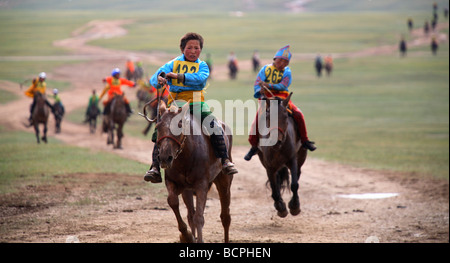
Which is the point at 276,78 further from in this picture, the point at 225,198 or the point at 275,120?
the point at 225,198

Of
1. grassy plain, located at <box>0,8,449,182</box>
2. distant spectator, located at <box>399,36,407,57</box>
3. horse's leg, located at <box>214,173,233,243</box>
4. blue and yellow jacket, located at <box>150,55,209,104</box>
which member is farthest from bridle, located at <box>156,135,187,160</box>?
distant spectator, located at <box>399,36,407,57</box>

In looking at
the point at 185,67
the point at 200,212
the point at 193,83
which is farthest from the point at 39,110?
the point at 200,212

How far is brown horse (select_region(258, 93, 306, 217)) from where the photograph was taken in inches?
437

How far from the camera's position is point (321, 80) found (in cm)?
5169

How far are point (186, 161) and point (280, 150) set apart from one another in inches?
153

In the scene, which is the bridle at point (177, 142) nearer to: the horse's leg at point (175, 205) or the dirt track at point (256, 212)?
the horse's leg at point (175, 205)

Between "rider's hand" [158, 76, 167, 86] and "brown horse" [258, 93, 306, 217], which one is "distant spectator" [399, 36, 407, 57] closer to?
"brown horse" [258, 93, 306, 217]

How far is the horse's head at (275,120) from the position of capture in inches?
435

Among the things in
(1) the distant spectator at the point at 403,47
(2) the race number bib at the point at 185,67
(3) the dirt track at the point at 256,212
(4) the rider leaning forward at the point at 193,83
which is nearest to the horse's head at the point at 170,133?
(4) the rider leaning forward at the point at 193,83

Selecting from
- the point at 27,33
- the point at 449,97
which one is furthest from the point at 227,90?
the point at 27,33
